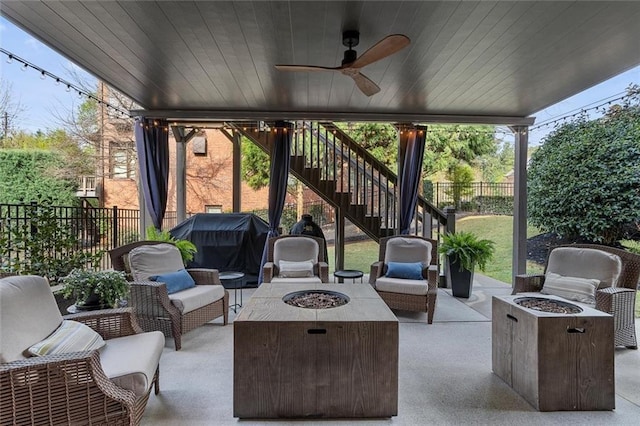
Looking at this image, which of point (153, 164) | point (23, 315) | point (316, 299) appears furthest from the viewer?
point (153, 164)

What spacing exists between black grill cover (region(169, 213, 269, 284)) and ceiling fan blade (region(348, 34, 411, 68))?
Answer: 137 inches

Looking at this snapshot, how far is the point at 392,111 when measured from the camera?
535 centimetres

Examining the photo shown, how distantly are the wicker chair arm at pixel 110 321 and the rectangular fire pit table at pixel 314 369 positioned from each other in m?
0.77

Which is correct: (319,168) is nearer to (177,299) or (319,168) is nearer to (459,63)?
(459,63)

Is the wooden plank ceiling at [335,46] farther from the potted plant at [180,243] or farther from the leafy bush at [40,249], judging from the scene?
the potted plant at [180,243]

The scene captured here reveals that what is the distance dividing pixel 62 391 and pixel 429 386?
227cm

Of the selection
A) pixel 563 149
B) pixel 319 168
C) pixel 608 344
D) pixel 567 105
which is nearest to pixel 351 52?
pixel 608 344

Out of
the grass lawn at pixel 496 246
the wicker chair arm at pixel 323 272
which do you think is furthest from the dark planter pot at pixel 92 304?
the grass lawn at pixel 496 246

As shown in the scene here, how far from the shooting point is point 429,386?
256 centimetres

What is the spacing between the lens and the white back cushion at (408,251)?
14.8ft

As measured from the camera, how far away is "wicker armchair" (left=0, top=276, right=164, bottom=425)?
1522 mm

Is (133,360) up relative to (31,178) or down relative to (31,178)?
down

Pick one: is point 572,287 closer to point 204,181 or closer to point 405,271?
point 405,271

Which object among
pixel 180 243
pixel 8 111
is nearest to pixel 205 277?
pixel 180 243
